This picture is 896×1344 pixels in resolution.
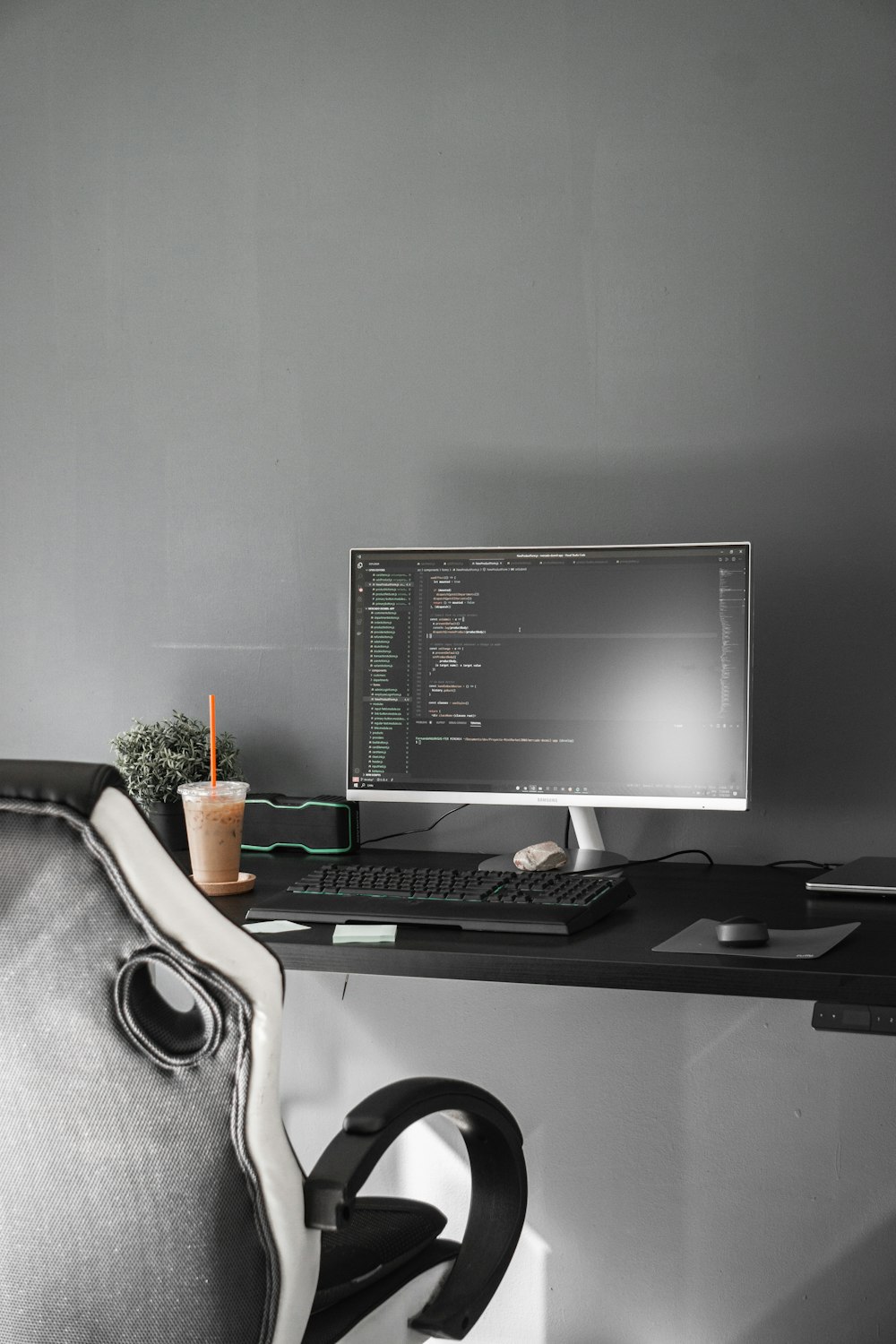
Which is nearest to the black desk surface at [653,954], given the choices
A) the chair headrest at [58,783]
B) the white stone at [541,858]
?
the white stone at [541,858]

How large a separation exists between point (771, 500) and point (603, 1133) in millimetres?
1111

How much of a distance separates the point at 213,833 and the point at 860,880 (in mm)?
921

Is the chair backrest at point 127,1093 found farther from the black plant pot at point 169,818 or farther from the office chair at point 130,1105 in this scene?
the black plant pot at point 169,818

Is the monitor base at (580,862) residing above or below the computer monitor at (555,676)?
below

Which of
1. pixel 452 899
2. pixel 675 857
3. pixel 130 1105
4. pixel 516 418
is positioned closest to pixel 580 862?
pixel 675 857

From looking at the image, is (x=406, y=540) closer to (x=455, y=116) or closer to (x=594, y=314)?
(x=594, y=314)

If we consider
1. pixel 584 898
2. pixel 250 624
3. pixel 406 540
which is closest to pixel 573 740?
pixel 584 898

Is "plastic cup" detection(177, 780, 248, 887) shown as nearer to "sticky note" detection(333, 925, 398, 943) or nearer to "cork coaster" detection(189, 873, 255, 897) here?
"cork coaster" detection(189, 873, 255, 897)

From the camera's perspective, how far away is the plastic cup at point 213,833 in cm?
176

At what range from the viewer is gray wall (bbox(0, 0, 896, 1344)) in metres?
1.99

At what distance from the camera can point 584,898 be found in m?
1.56

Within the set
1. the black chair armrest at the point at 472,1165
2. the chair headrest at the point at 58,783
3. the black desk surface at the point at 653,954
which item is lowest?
the black chair armrest at the point at 472,1165

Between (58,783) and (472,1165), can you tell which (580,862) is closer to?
(472,1165)

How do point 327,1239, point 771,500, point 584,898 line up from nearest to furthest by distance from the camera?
point 327,1239
point 584,898
point 771,500
